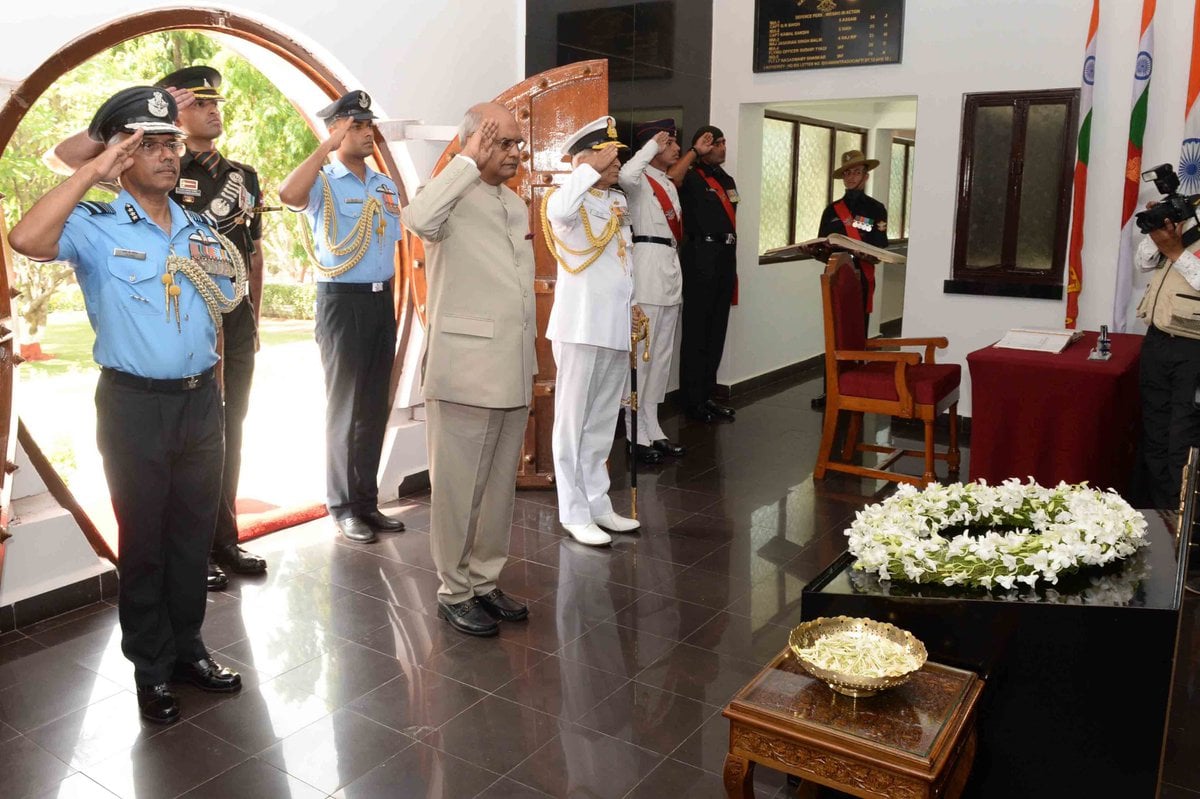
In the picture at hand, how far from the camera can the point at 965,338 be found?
6.49 metres

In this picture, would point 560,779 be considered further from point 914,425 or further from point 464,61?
point 914,425

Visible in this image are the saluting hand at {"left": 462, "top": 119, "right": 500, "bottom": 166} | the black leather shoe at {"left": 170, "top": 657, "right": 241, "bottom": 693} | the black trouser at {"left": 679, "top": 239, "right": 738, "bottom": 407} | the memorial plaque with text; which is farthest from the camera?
the black trouser at {"left": 679, "top": 239, "right": 738, "bottom": 407}

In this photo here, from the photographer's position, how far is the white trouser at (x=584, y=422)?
4246mm

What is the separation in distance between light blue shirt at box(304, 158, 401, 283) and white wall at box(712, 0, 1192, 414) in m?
3.60

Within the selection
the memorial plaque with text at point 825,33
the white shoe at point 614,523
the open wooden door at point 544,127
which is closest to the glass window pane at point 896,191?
the memorial plaque with text at point 825,33

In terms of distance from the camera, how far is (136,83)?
6.99 m

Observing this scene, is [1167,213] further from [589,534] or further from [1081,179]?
[589,534]

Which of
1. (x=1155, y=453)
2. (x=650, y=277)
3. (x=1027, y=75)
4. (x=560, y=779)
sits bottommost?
(x=560, y=779)

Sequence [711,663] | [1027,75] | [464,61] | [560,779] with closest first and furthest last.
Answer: [560,779], [711,663], [464,61], [1027,75]

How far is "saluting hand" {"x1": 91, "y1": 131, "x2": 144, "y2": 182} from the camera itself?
2486 mm

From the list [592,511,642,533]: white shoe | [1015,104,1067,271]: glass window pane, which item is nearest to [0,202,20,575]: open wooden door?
[592,511,642,533]: white shoe

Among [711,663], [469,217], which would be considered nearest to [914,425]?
[711,663]

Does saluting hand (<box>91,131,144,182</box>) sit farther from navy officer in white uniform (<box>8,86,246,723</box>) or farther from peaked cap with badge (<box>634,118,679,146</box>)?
peaked cap with badge (<box>634,118,679,146</box>)

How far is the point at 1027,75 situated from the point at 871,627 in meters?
4.93
